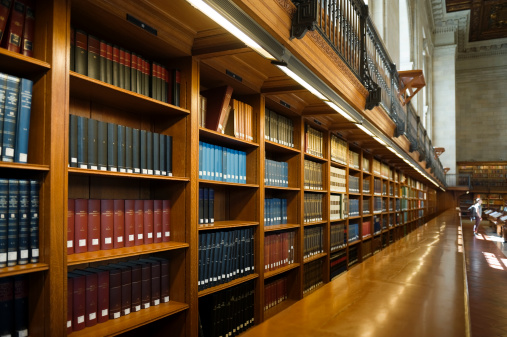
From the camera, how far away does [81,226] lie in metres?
2.01

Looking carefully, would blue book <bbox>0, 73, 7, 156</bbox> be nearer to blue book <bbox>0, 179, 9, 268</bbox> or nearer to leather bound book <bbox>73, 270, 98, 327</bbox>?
blue book <bbox>0, 179, 9, 268</bbox>

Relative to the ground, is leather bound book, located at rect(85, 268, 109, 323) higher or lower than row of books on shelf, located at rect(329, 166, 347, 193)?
lower

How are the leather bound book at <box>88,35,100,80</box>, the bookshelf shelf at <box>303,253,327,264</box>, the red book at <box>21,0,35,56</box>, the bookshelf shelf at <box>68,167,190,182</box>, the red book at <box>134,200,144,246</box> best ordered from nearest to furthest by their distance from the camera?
the red book at <box>21,0,35,56</box> < the bookshelf shelf at <box>68,167,190,182</box> < the leather bound book at <box>88,35,100,80</box> < the red book at <box>134,200,144,246</box> < the bookshelf shelf at <box>303,253,327,264</box>

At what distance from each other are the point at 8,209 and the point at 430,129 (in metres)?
21.1

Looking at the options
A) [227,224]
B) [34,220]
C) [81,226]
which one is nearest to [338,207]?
[227,224]

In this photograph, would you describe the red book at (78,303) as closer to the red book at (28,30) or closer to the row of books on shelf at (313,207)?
the red book at (28,30)

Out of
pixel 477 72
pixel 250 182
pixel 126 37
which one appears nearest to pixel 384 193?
pixel 250 182

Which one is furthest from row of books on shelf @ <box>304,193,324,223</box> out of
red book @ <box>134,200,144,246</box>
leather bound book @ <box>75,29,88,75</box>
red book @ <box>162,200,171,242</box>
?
leather bound book @ <box>75,29,88,75</box>

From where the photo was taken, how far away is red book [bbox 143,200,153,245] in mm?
2396

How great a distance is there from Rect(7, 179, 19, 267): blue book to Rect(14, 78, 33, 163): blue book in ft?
0.39

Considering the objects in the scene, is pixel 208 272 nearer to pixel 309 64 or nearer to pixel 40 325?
pixel 40 325

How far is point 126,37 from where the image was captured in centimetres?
228

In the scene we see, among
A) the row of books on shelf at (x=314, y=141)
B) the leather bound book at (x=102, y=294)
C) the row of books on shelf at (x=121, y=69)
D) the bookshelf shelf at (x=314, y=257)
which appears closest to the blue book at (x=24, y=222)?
the leather bound book at (x=102, y=294)

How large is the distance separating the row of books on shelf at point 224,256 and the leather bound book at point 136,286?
0.47 metres
